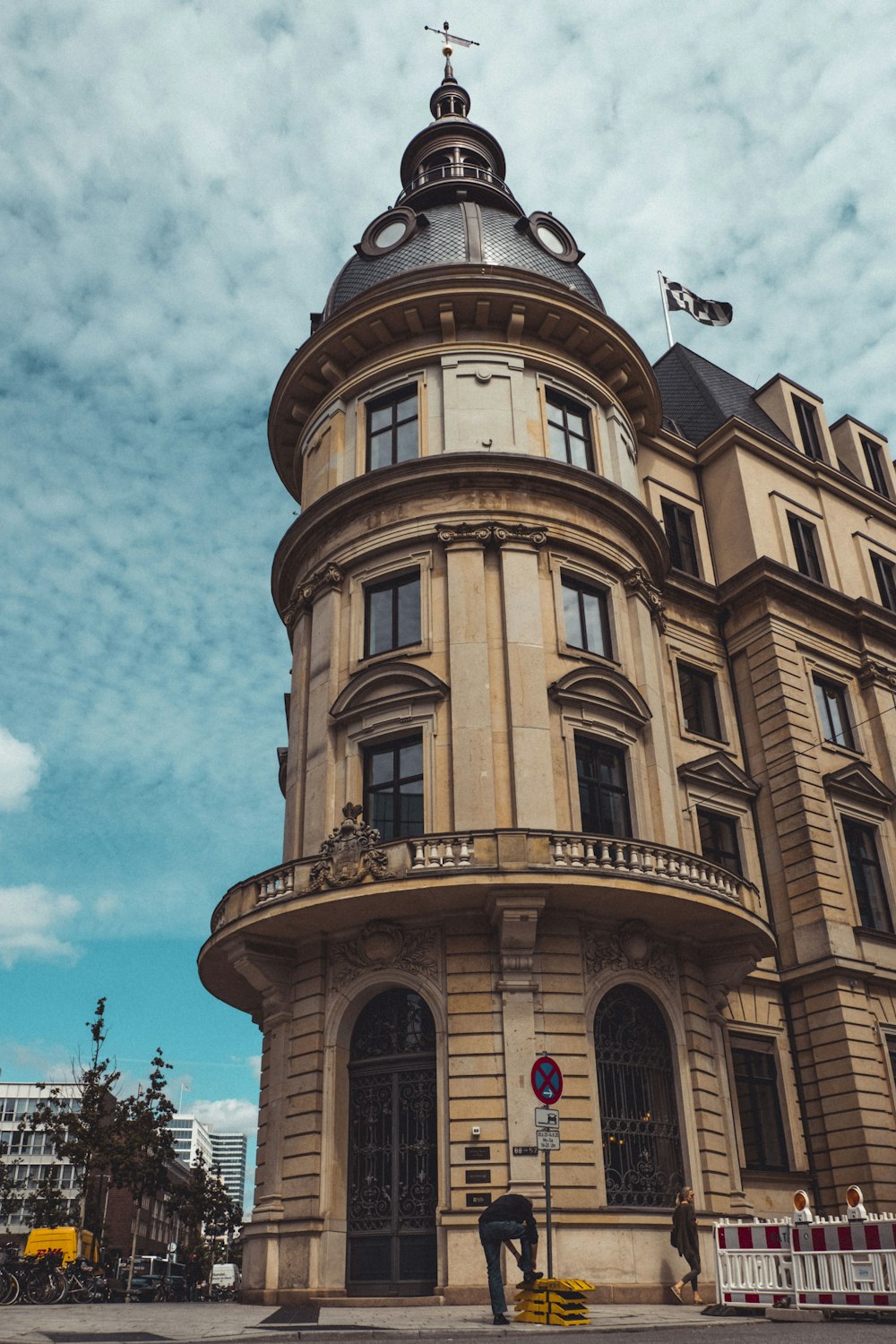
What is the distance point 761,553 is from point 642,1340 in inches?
913

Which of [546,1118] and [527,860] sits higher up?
[527,860]

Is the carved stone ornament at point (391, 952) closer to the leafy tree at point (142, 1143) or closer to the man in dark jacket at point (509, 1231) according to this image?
the man in dark jacket at point (509, 1231)

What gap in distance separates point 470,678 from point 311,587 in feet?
18.9

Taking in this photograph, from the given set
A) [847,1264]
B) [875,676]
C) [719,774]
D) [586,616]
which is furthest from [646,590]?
[847,1264]

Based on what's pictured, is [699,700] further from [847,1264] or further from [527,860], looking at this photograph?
[847,1264]

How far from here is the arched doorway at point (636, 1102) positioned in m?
20.2

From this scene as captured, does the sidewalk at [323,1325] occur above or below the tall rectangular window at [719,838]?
below

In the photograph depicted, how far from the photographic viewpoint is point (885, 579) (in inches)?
1422

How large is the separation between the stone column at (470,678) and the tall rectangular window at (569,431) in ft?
13.8

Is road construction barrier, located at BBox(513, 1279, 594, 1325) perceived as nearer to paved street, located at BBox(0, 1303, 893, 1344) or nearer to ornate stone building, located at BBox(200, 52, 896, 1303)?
paved street, located at BBox(0, 1303, 893, 1344)

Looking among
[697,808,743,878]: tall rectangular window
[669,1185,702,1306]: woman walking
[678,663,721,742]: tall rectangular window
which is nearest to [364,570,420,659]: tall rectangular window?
[678,663,721,742]: tall rectangular window

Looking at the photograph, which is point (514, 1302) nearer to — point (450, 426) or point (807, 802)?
point (807, 802)

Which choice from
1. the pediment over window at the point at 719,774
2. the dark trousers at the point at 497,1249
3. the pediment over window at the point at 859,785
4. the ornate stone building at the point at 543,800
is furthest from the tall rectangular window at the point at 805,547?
the dark trousers at the point at 497,1249

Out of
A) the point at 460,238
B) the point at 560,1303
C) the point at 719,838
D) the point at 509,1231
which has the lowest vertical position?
the point at 560,1303
